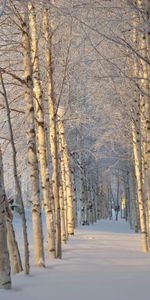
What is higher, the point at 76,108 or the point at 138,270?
the point at 76,108

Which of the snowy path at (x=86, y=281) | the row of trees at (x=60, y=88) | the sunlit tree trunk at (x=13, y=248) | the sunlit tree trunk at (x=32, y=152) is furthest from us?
the sunlit tree trunk at (x=32, y=152)

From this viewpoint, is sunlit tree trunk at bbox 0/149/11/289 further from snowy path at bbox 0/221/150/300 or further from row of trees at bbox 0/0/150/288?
snowy path at bbox 0/221/150/300

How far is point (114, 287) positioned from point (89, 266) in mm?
2547

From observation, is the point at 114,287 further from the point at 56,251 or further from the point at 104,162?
the point at 104,162

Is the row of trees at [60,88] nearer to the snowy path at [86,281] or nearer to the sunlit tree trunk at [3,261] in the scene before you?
the sunlit tree trunk at [3,261]

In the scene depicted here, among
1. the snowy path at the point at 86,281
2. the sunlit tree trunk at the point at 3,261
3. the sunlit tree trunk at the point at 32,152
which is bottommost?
the snowy path at the point at 86,281

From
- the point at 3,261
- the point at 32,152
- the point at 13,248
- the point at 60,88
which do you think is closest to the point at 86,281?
the point at 3,261

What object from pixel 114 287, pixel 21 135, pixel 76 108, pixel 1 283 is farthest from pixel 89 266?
pixel 76 108

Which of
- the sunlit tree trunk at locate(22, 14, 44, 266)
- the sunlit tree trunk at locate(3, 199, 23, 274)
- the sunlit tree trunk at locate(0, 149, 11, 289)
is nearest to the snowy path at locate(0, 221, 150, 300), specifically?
the sunlit tree trunk at locate(0, 149, 11, 289)

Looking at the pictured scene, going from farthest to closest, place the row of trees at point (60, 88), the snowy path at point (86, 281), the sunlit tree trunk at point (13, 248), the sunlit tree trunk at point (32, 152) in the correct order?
the sunlit tree trunk at point (32, 152)
the sunlit tree trunk at point (13, 248)
the row of trees at point (60, 88)
the snowy path at point (86, 281)

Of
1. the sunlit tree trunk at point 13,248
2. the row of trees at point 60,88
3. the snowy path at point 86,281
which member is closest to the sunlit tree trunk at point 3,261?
the row of trees at point 60,88

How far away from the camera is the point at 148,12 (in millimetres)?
7484

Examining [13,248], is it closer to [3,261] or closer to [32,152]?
[32,152]

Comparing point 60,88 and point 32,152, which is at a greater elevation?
point 60,88
